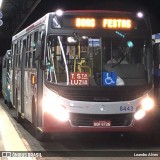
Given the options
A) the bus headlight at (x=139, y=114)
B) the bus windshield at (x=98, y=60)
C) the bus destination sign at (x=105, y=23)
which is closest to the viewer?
the bus windshield at (x=98, y=60)

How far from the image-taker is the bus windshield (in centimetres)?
1067

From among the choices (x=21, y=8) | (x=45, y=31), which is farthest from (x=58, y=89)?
(x=21, y=8)

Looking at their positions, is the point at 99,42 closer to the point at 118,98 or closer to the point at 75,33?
the point at 75,33

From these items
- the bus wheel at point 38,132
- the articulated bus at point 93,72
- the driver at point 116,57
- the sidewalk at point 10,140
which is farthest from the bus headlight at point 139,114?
the sidewalk at point 10,140

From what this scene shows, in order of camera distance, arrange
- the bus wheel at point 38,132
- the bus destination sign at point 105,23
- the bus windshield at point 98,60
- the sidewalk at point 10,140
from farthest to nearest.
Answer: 1. the bus wheel at point 38,132
2. the bus destination sign at point 105,23
3. the bus windshield at point 98,60
4. the sidewalk at point 10,140

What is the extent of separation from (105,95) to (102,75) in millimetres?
423

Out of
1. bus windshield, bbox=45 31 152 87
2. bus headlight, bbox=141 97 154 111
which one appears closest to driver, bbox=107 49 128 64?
bus windshield, bbox=45 31 152 87

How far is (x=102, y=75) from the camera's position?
35.2 ft

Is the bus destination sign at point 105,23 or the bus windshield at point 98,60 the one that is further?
the bus destination sign at point 105,23

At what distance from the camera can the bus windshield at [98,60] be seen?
10.7 meters

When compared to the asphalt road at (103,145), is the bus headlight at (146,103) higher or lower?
higher

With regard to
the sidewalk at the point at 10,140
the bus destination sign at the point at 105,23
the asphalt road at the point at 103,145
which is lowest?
the asphalt road at the point at 103,145

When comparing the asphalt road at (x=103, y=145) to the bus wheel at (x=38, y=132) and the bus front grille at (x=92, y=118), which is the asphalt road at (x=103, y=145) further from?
the bus front grille at (x=92, y=118)

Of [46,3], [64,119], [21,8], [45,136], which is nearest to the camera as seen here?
[64,119]
